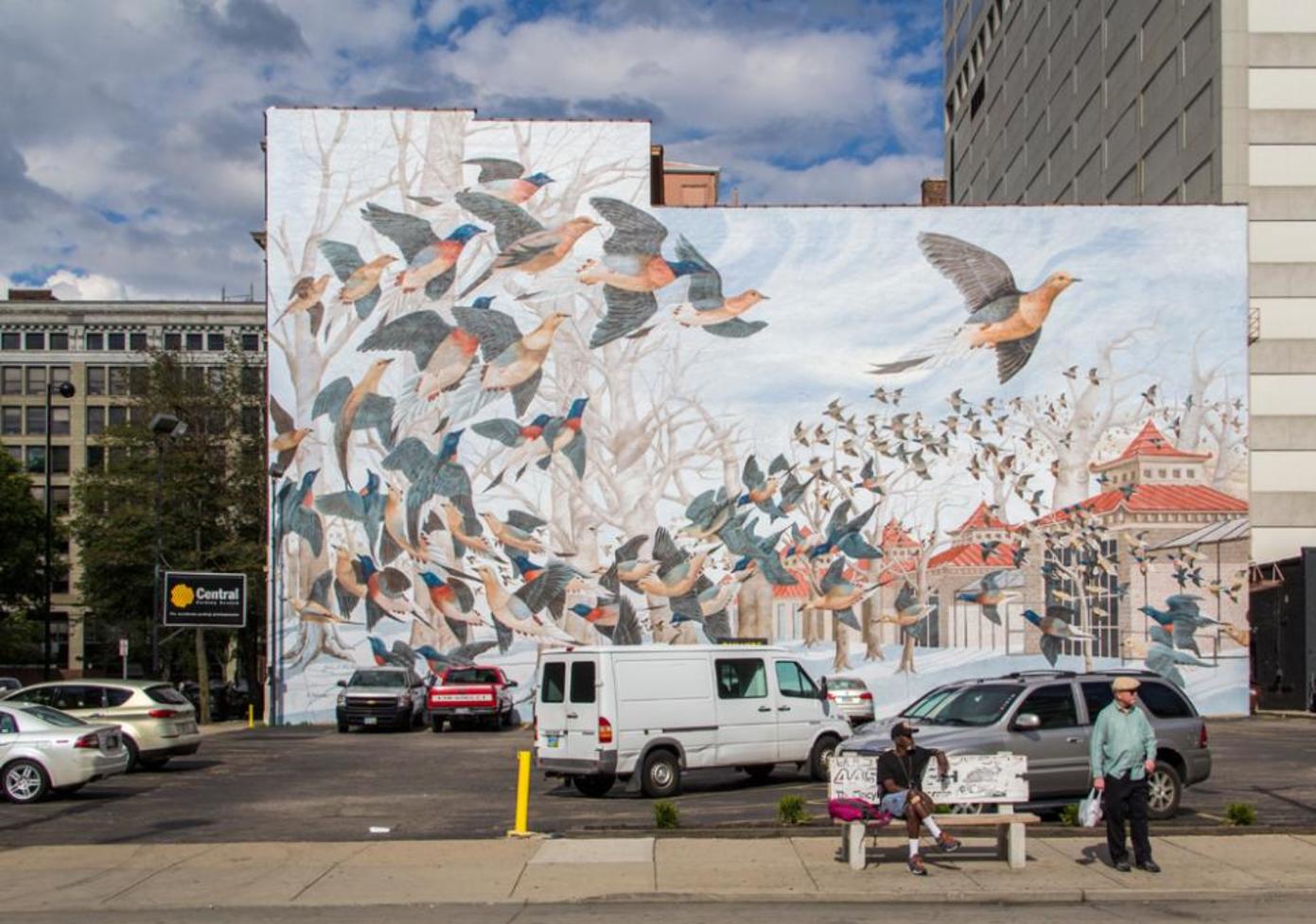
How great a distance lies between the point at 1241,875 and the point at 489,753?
19.2 meters

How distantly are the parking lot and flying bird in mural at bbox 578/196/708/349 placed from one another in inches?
725

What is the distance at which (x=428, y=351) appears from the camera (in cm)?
4644

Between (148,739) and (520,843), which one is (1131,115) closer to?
(148,739)

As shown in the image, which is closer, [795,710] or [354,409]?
[795,710]

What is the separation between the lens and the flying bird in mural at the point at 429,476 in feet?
150


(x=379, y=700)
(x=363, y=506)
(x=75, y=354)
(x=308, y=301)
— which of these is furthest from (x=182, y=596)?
(x=75, y=354)

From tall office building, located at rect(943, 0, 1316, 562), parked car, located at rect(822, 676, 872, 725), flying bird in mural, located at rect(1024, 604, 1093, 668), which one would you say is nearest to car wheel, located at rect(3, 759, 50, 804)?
parked car, located at rect(822, 676, 872, 725)

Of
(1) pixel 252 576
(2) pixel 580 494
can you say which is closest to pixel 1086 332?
(2) pixel 580 494

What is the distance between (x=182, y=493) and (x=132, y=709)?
29.1 meters

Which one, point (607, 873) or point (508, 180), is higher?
point (508, 180)

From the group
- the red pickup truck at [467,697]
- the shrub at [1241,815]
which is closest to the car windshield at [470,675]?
the red pickup truck at [467,697]

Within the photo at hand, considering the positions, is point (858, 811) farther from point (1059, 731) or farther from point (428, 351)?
point (428, 351)

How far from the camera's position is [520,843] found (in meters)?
16.7

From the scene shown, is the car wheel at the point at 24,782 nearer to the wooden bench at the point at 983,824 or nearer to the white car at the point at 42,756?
→ the white car at the point at 42,756
